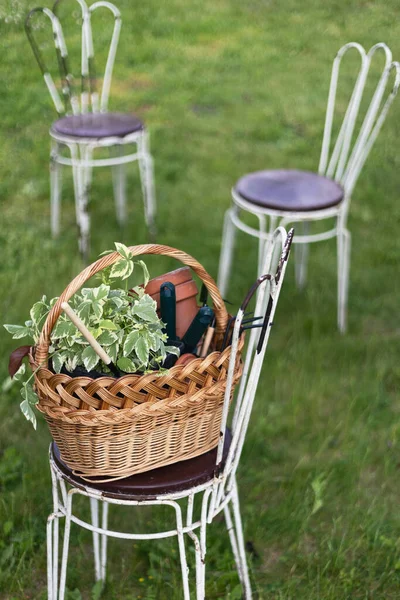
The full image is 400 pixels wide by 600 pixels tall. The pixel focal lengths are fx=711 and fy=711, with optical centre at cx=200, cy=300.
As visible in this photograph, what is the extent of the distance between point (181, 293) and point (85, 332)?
30 centimetres

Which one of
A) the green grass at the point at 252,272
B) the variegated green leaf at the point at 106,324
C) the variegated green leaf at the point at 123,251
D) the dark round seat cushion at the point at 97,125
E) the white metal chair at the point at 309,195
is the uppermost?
the variegated green leaf at the point at 123,251

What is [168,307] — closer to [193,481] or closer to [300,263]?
[193,481]

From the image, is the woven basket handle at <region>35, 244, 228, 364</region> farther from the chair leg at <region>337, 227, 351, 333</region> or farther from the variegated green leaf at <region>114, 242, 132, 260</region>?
the chair leg at <region>337, 227, 351, 333</region>

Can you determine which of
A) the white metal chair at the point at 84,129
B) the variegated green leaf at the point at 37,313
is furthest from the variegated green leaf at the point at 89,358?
the white metal chair at the point at 84,129

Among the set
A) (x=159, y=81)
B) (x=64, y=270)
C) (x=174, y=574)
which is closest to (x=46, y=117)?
(x=159, y=81)

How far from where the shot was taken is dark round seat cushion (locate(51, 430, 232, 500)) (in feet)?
4.22

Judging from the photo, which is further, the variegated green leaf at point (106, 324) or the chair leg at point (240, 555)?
the chair leg at point (240, 555)

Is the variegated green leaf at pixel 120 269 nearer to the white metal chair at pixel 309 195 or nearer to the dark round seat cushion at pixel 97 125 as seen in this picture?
the white metal chair at pixel 309 195

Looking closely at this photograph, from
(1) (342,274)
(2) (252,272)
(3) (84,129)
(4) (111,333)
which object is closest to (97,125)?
(3) (84,129)

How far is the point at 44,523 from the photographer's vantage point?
1.92 m

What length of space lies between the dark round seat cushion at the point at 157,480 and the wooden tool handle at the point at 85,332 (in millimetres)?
246

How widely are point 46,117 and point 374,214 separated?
7.07 ft

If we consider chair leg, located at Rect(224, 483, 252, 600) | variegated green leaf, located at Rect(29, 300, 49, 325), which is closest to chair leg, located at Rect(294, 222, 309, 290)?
chair leg, located at Rect(224, 483, 252, 600)

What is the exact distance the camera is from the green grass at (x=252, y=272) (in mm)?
1842
